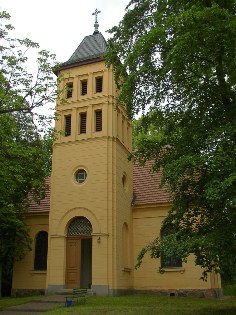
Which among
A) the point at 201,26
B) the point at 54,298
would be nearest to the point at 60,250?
the point at 54,298

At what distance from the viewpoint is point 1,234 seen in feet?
74.9

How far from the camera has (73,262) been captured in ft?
70.5

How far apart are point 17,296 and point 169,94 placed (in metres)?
15.7

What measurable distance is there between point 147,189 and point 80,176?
473cm

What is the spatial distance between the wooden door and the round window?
335 cm

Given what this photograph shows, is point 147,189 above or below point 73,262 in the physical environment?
above

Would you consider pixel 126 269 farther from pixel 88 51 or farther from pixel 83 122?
pixel 88 51

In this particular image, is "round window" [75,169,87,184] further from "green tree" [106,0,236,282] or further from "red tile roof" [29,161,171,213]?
"green tree" [106,0,236,282]

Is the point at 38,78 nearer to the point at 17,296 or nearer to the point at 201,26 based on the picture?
the point at 201,26

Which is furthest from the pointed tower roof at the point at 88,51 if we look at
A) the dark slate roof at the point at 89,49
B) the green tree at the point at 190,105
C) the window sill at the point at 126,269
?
the window sill at the point at 126,269

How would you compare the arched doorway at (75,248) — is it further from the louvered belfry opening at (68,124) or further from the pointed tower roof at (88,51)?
the pointed tower roof at (88,51)

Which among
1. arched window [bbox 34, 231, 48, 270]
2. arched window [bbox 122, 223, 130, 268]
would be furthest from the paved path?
arched window [bbox 122, 223, 130, 268]

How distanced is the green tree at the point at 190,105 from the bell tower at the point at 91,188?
6788 millimetres

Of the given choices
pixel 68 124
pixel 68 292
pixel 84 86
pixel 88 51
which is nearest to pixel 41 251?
pixel 68 292
